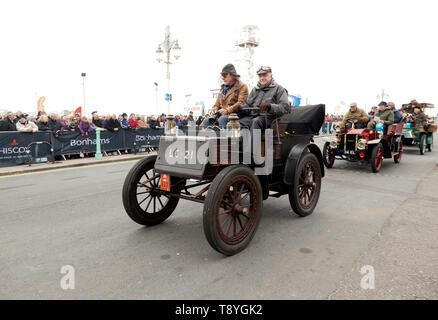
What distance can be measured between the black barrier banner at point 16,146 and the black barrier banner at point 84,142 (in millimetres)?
609

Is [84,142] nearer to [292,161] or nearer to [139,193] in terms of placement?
[139,193]

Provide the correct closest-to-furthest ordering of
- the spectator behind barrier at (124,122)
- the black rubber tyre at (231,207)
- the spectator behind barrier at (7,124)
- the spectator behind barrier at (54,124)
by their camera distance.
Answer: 1. the black rubber tyre at (231,207)
2. the spectator behind barrier at (7,124)
3. the spectator behind barrier at (54,124)
4. the spectator behind barrier at (124,122)

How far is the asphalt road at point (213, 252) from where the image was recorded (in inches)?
102

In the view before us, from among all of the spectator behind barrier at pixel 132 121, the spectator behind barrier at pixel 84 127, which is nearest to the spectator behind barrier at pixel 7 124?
the spectator behind barrier at pixel 84 127

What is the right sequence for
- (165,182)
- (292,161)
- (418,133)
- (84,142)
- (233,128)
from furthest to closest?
(418,133), (84,142), (292,161), (165,182), (233,128)

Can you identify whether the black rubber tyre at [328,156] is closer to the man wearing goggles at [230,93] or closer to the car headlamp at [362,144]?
the car headlamp at [362,144]

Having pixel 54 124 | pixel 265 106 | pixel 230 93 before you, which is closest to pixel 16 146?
pixel 54 124

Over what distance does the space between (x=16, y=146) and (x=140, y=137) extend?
Answer: 5.03m

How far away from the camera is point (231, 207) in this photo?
324 cm

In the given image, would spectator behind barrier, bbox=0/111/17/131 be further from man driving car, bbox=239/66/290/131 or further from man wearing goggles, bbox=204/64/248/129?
man driving car, bbox=239/66/290/131

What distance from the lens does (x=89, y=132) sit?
470 inches

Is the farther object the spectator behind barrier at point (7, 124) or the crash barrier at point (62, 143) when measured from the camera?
the spectator behind barrier at point (7, 124)

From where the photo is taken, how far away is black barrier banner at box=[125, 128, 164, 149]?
524 inches

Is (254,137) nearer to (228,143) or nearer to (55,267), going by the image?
(228,143)
